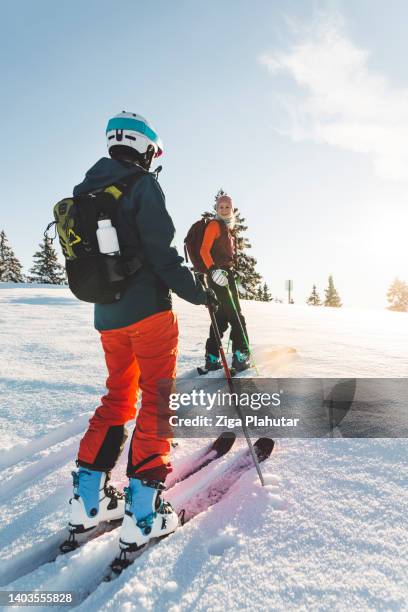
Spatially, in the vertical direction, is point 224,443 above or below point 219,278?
below

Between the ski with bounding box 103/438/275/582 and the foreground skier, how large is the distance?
66 millimetres

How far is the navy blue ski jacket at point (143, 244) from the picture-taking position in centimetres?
204

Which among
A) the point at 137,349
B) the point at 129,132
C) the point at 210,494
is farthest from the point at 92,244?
the point at 210,494

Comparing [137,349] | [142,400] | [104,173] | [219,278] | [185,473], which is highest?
[104,173]

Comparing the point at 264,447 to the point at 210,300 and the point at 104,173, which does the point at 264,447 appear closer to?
the point at 210,300

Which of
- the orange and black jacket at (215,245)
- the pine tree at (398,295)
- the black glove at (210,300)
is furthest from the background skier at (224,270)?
the pine tree at (398,295)

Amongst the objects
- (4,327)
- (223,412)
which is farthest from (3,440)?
(4,327)

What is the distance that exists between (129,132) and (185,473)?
88.9 inches

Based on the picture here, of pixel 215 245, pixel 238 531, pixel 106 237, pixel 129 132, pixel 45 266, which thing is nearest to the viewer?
pixel 238 531

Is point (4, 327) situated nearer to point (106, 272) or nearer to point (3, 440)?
point (3, 440)

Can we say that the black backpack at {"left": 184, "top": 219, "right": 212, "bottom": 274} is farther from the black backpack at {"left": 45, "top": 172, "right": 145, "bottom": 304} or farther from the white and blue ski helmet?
the black backpack at {"left": 45, "top": 172, "right": 145, "bottom": 304}

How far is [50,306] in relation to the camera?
10.4 meters

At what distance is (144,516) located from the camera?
1952 millimetres

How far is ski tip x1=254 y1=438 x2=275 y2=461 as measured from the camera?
8.55 feet
